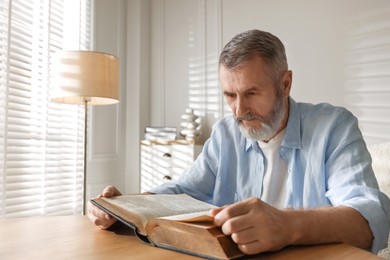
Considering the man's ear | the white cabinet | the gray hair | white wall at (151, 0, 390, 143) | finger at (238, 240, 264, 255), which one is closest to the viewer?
finger at (238, 240, 264, 255)

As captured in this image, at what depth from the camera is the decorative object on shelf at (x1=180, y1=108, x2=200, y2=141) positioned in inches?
124

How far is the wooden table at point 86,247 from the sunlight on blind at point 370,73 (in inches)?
78.4

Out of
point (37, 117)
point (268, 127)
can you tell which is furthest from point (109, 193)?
point (37, 117)

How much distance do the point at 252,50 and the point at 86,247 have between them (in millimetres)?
752

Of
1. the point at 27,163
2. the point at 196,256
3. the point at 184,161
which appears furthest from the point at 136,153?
the point at 196,256

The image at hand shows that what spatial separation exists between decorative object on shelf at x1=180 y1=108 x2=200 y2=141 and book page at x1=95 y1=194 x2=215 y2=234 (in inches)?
84.4

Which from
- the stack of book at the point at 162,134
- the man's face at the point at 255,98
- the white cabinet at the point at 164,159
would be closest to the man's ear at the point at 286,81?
the man's face at the point at 255,98

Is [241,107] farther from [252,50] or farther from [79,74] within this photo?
[79,74]

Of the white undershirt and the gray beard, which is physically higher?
the gray beard

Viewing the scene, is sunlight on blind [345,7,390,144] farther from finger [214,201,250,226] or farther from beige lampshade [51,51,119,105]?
finger [214,201,250,226]

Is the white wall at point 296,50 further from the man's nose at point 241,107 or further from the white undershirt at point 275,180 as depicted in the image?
the man's nose at point 241,107

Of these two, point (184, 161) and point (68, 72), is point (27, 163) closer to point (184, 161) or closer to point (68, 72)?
point (68, 72)

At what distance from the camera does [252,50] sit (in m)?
1.17

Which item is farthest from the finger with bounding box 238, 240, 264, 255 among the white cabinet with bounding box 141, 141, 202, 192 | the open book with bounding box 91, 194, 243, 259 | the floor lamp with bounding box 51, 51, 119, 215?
the white cabinet with bounding box 141, 141, 202, 192
